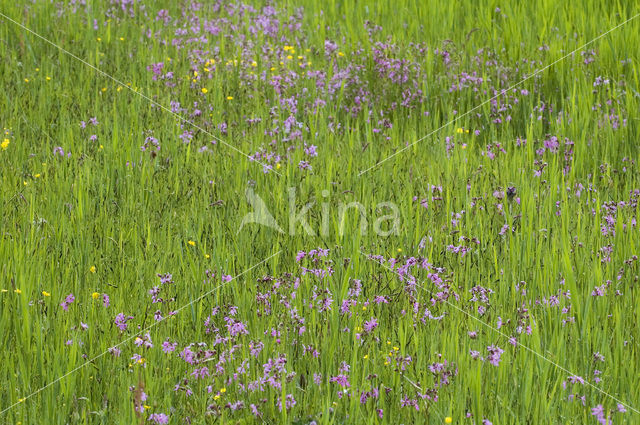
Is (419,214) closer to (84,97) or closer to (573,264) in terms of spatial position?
(573,264)

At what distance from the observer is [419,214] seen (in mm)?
3953

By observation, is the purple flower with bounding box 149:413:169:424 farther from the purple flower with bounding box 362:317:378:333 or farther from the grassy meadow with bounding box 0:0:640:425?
the purple flower with bounding box 362:317:378:333

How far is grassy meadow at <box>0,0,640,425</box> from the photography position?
2.69 metres

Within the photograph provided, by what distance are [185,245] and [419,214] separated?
1.15 meters

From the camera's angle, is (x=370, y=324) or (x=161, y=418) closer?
(x=161, y=418)

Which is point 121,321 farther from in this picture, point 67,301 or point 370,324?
point 370,324

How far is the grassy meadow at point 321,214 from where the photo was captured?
269cm

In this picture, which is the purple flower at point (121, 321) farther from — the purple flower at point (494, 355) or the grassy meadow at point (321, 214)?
the purple flower at point (494, 355)

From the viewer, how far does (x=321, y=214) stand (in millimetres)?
3951
